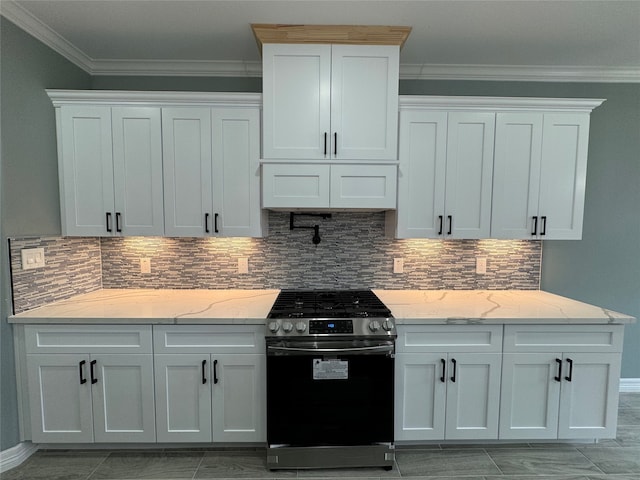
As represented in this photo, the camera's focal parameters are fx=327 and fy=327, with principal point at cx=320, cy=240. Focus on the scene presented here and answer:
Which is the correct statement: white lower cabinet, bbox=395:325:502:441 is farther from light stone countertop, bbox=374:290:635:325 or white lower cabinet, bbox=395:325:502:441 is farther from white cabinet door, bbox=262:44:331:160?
white cabinet door, bbox=262:44:331:160

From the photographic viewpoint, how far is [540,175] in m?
2.31

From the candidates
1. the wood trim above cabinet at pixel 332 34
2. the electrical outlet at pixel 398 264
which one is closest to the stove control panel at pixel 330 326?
the electrical outlet at pixel 398 264

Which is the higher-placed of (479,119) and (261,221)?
(479,119)

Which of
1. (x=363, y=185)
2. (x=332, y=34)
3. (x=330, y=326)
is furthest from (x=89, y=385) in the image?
(x=332, y=34)

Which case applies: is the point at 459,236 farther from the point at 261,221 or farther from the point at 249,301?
the point at 249,301

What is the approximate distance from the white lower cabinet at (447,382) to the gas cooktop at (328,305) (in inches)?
9.3

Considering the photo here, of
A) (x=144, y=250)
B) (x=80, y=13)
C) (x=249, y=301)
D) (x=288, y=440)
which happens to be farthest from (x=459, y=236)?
(x=80, y=13)

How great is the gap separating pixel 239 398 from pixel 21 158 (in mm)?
1977

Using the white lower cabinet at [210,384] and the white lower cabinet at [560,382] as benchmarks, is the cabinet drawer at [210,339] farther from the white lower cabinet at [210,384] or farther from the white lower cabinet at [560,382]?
the white lower cabinet at [560,382]

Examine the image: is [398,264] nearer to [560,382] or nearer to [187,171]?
[560,382]

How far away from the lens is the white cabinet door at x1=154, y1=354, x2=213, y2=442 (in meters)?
1.98

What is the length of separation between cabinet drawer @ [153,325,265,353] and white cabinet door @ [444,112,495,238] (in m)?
1.50

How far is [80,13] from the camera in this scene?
75.9 inches

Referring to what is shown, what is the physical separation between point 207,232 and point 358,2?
1694mm
